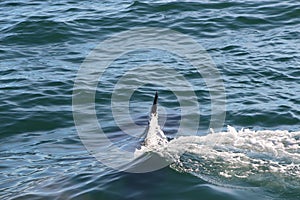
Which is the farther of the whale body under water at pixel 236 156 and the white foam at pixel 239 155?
the white foam at pixel 239 155

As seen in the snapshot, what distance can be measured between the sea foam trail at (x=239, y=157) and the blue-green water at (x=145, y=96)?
0.02 m

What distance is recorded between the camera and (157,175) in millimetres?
6793

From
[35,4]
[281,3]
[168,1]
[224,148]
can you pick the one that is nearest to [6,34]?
[35,4]

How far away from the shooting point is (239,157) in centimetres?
729

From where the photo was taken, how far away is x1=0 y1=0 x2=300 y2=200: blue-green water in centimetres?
676

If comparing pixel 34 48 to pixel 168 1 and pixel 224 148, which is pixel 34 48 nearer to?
pixel 168 1

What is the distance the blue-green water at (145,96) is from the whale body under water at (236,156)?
2 cm

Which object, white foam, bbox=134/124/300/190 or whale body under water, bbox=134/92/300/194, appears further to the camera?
white foam, bbox=134/124/300/190

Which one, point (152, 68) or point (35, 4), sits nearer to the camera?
point (152, 68)

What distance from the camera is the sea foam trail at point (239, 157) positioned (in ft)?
22.0

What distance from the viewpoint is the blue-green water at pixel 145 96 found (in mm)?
6758

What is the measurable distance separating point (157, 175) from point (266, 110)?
3970 millimetres

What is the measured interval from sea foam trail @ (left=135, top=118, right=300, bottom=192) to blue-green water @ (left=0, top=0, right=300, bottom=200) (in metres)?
0.02

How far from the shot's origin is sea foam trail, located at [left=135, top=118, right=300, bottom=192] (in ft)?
22.0
